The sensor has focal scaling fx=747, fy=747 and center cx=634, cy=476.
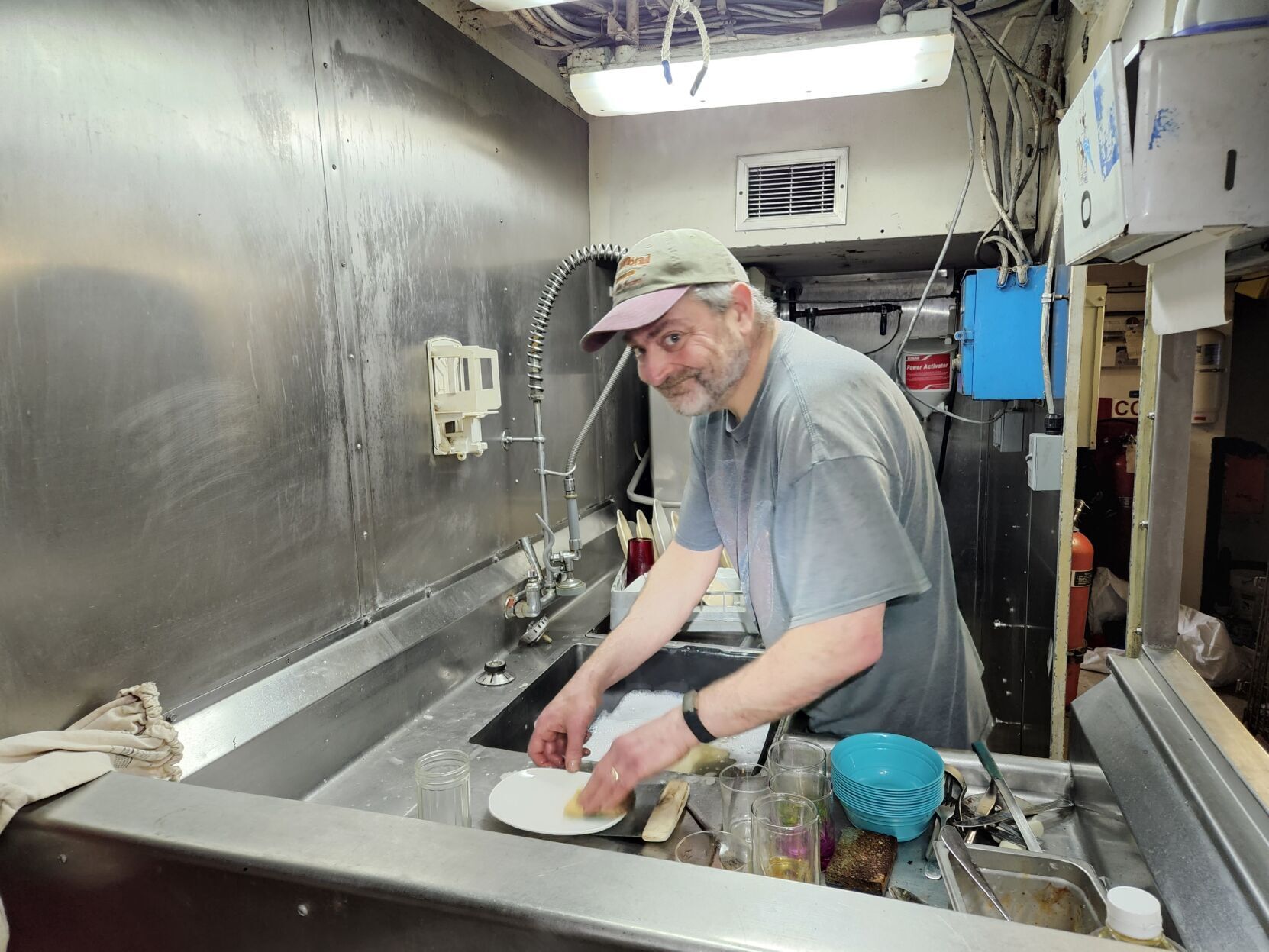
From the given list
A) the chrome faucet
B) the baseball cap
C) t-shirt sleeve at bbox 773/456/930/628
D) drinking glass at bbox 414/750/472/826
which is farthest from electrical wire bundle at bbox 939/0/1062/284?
drinking glass at bbox 414/750/472/826

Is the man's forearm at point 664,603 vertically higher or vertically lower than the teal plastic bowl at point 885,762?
higher

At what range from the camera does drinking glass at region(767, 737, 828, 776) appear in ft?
3.57

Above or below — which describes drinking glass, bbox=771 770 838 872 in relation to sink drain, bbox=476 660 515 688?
above

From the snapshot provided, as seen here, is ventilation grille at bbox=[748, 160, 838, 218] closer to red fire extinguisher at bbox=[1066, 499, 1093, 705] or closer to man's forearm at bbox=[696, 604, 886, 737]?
red fire extinguisher at bbox=[1066, 499, 1093, 705]

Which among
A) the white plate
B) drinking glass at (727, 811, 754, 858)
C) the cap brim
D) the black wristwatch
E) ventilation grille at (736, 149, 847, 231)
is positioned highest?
ventilation grille at (736, 149, 847, 231)

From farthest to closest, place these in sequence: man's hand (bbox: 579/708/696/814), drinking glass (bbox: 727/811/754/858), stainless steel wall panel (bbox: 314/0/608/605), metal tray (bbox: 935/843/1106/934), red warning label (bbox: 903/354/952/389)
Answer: red warning label (bbox: 903/354/952/389) < stainless steel wall panel (bbox: 314/0/608/605) < man's hand (bbox: 579/708/696/814) < drinking glass (bbox: 727/811/754/858) < metal tray (bbox: 935/843/1106/934)

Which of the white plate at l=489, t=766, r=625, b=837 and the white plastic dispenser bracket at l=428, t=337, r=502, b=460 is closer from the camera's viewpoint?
the white plate at l=489, t=766, r=625, b=837

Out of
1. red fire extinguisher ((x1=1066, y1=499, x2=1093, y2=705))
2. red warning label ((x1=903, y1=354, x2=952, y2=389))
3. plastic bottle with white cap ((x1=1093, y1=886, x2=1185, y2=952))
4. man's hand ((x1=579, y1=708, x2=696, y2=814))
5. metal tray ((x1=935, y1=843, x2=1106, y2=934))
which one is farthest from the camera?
red warning label ((x1=903, y1=354, x2=952, y2=389))

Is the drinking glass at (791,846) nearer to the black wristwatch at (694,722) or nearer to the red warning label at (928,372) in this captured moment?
the black wristwatch at (694,722)

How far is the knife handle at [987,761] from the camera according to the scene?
1058 mm

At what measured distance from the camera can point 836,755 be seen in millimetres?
1122

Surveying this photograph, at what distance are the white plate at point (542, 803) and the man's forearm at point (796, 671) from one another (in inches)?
8.6

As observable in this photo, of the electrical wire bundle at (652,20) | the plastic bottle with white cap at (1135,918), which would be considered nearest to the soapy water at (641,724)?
the plastic bottle with white cap at (1135,918)

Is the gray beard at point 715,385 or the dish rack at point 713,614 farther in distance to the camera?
the dish rack at point 713,614
